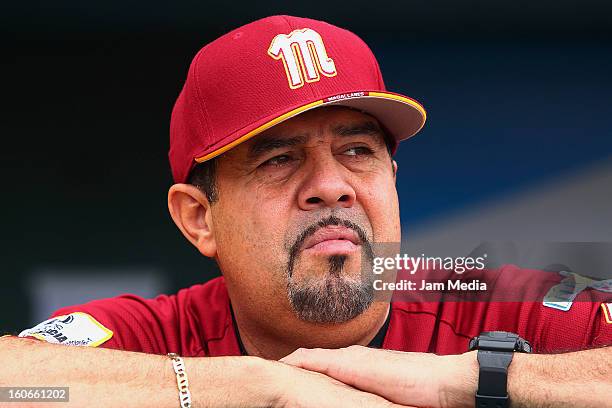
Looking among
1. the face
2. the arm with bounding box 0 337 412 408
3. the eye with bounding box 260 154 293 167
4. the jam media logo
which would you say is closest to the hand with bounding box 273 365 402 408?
the arm with bounding box 0 337 412 408

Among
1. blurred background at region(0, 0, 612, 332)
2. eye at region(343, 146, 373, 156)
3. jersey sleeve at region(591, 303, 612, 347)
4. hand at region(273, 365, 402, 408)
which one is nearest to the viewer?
hand at region(273, 365, 402, 408)

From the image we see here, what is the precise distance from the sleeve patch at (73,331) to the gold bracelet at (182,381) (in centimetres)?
34

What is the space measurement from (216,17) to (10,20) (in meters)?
0.77

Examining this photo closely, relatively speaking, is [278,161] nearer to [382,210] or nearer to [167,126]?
[382,210]

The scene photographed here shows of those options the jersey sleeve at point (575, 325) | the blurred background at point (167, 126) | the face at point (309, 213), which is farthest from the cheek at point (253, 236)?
the blurred background at point (167, 126)

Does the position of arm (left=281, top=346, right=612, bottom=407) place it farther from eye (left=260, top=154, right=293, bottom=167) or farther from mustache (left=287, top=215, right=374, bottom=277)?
eye (left=260, top=154, right=293, bottom=167)

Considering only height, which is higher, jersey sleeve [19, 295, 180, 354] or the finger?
jersey sleeve [19, 295, 180, 354]

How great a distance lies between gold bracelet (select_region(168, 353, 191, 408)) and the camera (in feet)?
5.12

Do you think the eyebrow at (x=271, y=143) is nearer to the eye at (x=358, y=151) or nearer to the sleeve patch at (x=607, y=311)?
the eye at (x=358, y=151)

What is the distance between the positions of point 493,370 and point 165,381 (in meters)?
0.59

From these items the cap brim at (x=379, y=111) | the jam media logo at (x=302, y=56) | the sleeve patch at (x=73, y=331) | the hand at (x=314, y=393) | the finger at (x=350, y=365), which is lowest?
the hand at (x=314, y=393)

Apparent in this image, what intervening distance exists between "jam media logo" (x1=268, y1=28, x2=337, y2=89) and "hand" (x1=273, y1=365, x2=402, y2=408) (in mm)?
630

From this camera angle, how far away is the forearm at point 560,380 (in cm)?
155

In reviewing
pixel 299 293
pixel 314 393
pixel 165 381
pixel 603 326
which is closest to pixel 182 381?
pixel 165 381
